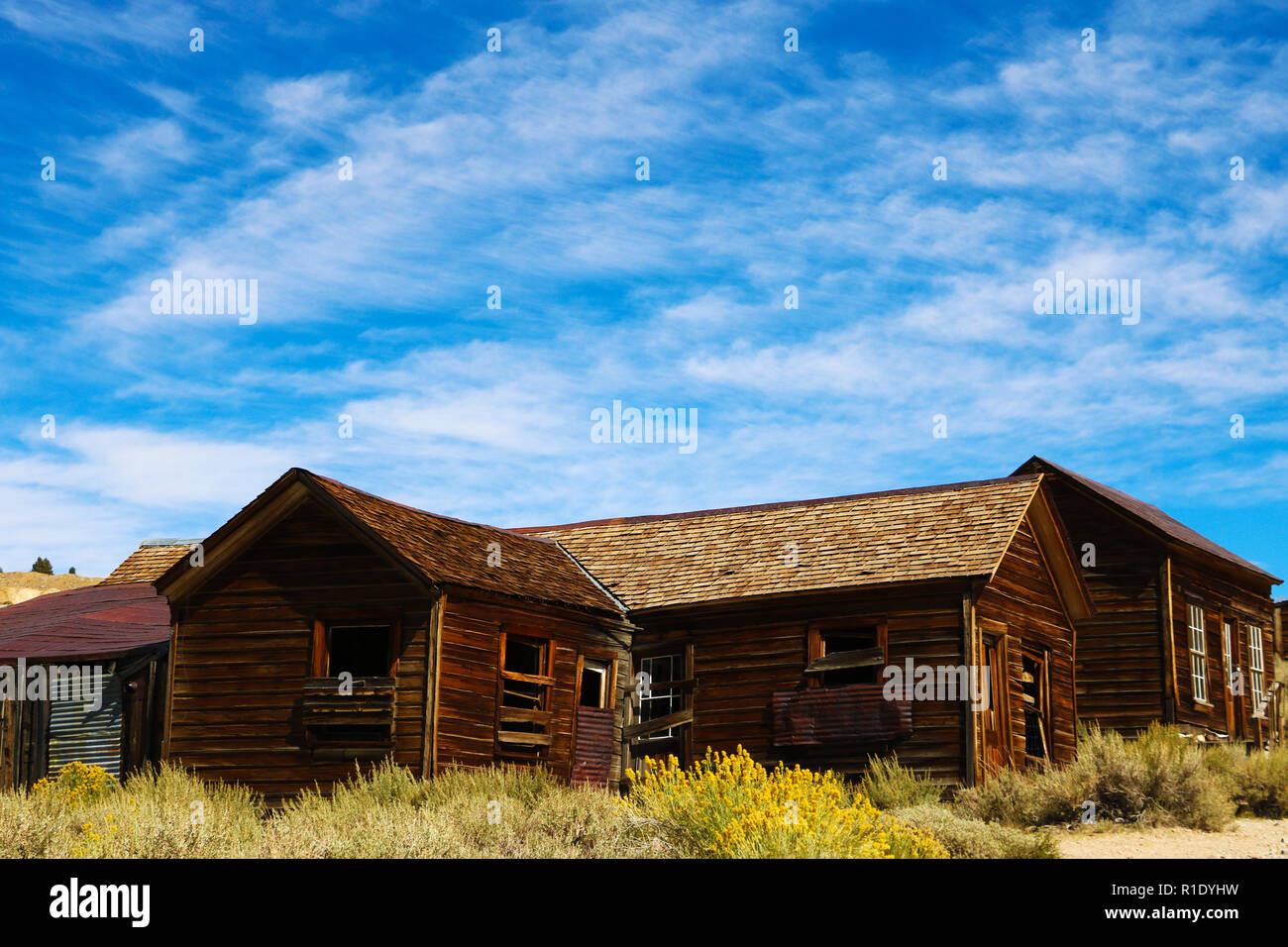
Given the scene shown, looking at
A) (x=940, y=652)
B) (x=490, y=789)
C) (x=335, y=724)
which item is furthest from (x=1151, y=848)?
(x=335, y=724)

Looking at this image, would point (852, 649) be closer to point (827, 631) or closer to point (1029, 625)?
point (827, 631)

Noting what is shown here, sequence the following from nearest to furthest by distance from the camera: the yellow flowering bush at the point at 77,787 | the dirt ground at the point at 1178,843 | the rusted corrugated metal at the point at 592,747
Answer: the dirt ground at the point at 1178,843, the yellow flowering bush at the point at 77,787, the rusted corrugated metal at the point at 592,747

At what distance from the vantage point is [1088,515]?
25.6 metres

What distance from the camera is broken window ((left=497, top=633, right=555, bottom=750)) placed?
19.9 meters

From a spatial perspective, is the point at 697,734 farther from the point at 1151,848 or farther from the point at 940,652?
the point at 1151,848

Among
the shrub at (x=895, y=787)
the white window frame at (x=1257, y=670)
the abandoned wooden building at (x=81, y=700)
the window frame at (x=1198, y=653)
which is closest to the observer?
the shrub at (x=895, y=787)

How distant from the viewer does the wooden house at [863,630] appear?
761 inches

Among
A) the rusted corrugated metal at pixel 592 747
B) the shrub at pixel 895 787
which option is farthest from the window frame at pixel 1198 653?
the rusted corrugated metal at pixel 592 747

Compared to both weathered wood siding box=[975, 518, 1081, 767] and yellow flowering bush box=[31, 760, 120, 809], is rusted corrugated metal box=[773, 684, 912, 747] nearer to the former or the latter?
weathered wood siding box=[975, 518, 1081, 767]

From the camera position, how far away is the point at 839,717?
19.7 metres

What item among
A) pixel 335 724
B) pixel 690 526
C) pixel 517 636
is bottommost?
pixel 335 724

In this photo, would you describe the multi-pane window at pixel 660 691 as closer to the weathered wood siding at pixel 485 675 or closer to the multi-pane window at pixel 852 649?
the weathered wood siding at pixel 485 675

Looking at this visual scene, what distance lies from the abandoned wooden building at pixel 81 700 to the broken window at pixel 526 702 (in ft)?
20.0
